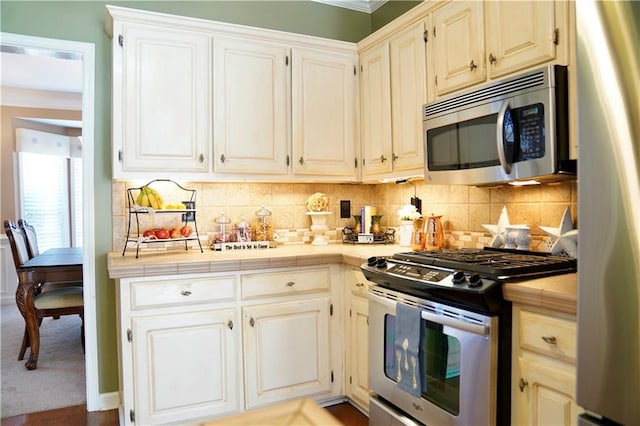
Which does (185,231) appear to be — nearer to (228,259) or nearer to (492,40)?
(228,259)

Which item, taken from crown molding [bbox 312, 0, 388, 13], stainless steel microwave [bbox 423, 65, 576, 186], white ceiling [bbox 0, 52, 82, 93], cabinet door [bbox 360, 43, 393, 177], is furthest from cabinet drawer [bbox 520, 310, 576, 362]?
white ceiling [bbox 0, 52, 82, 93]

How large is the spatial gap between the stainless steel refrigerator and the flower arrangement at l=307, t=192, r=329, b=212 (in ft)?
6.86

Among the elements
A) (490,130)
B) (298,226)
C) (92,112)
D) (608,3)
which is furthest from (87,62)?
(608,3)

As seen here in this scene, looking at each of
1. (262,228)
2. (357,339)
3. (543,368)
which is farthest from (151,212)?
(543,368)

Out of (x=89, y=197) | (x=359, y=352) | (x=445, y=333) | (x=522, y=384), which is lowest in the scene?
(x=359, y=352)

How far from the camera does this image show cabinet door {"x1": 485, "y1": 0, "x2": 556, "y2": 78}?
182 centimetres

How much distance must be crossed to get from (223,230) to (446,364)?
169cm

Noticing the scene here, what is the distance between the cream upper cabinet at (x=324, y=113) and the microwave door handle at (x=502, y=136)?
1.27 m

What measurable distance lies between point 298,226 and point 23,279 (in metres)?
2.08

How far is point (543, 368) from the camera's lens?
1512 millimetres

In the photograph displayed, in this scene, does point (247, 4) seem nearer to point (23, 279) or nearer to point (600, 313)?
point (23, 279)

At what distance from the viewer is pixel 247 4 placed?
10.3 feet

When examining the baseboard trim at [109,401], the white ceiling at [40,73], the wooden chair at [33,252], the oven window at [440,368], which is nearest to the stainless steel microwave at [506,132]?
the oven window at [440,368]

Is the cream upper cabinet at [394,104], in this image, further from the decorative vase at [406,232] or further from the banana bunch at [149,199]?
the banana bunch at [149,199]
